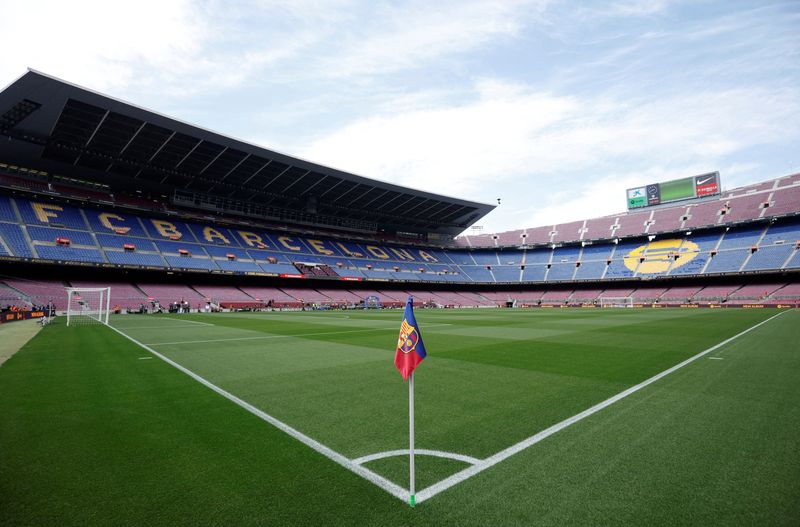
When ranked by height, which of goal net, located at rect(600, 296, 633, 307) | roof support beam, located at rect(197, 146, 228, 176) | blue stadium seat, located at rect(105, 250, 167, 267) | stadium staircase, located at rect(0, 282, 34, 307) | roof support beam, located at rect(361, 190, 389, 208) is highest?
roof support beam, located at rect(197, 146, 228, 176)

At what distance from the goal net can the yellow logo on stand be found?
6.55 meters

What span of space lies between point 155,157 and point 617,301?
67.9 metres

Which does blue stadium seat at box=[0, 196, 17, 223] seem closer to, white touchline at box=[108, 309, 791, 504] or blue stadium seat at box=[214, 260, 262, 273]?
blue stadium seat at box=[214, 260, 262, 273]

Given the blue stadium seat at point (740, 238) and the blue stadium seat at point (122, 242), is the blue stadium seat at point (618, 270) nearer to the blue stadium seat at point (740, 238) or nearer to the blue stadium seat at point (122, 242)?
the blue stadium seat at point (740, 238)

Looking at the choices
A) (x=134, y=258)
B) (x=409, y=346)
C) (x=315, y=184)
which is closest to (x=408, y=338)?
(x=409, y=346)

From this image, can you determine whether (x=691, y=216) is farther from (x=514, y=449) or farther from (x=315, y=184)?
(x=514, y=449)

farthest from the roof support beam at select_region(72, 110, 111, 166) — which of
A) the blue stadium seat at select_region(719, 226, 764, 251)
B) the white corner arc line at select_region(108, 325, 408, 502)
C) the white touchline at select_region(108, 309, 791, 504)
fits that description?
the blue stadium seat at select_region(719, 226, 764, 251)

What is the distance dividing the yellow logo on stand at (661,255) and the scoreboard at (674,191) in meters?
9.65

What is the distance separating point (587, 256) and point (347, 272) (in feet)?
153

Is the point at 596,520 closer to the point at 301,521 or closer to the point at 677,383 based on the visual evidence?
the point at 301,521

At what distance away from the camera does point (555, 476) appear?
346 centimetres

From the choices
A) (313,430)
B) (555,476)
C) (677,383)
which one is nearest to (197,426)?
(313,430)

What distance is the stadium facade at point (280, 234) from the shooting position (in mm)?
36500

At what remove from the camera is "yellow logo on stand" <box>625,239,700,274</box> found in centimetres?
5891
